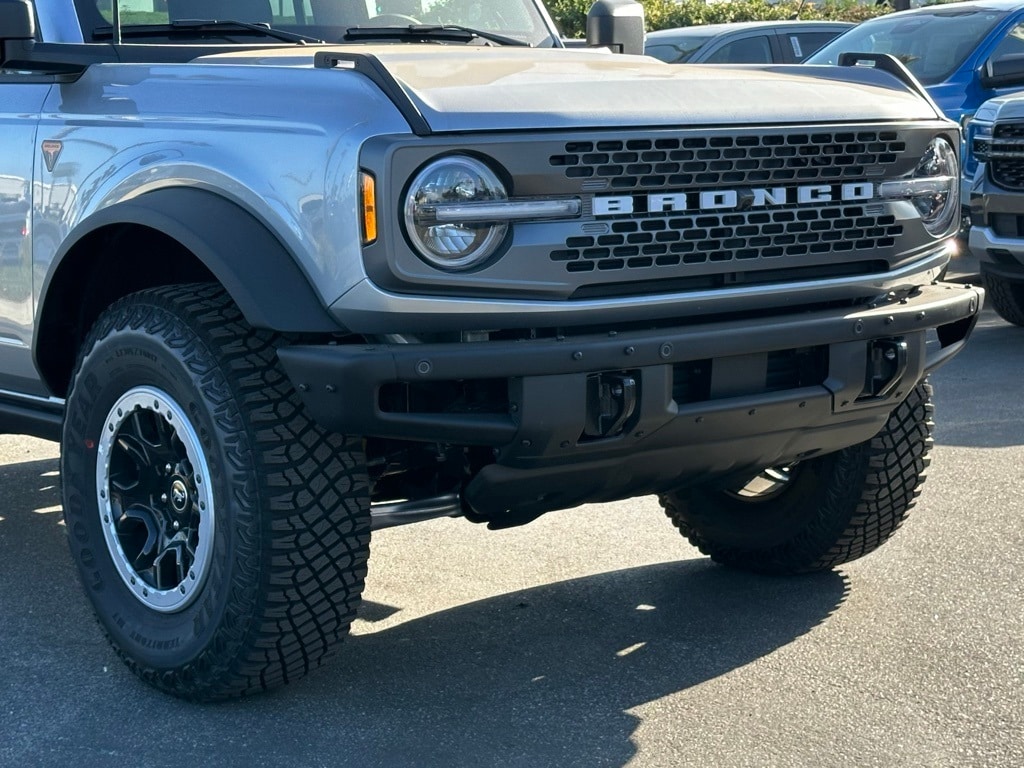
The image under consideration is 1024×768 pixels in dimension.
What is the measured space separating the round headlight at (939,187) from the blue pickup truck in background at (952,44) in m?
6.10

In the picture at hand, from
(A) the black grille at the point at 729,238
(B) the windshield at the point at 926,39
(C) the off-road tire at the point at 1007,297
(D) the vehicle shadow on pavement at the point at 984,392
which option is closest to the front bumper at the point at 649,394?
(A) the black grille at the point at 729,238

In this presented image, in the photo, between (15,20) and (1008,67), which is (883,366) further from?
(1008,67)

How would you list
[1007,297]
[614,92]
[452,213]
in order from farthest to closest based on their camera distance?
[1007,297]
[614,92]
[452,213]

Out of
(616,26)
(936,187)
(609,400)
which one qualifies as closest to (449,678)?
(609,400)

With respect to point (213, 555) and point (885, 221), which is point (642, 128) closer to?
point (885, 221)

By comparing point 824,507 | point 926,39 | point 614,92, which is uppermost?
point 614,92

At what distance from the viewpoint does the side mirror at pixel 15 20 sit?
3707mm

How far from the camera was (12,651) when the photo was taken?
406 centimetres

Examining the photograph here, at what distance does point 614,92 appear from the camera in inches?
132

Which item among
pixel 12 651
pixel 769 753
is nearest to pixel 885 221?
pixel 769 753

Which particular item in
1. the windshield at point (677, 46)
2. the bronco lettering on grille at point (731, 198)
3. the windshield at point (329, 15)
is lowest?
the windshield at point (677, 46)

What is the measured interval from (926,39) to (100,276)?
26.0ft

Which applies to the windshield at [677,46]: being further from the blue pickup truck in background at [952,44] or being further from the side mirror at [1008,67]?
the side mirror at [1008,67]

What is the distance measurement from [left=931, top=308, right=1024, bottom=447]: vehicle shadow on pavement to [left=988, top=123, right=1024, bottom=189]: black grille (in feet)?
3.02
